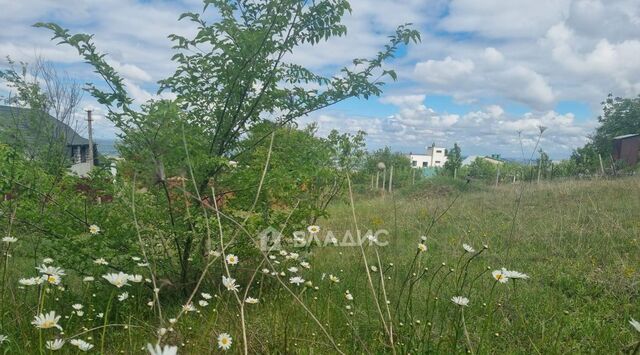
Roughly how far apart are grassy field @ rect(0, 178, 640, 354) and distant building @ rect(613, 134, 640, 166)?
28.1 meters

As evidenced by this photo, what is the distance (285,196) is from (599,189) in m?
8.77

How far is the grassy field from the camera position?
78.7 inches

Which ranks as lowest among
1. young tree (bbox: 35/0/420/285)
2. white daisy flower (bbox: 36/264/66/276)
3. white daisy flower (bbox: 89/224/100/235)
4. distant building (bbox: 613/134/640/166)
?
white daisy flower (bbox: 36/264/66/276)

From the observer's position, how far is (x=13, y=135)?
170 inches

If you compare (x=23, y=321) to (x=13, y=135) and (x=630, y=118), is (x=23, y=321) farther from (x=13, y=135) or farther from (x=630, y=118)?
(x=630, y=118)

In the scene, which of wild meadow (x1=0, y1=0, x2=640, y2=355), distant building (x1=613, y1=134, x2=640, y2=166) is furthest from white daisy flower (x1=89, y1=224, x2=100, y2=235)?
distant building (x1=613, y1=134, x2=640, y2=166)

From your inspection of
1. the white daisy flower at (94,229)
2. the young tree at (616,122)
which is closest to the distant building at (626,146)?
the young tree at (616,122)

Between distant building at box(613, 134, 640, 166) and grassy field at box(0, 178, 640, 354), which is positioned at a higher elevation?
distant building at box(613, 134, 640, 166)

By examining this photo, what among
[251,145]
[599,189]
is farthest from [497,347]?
[599,189]

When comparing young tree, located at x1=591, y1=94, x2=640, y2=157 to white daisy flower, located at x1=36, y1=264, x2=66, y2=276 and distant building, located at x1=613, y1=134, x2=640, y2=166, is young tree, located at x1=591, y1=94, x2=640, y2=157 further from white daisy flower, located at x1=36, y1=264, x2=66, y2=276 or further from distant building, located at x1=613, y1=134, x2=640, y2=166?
white daisy flower, located at x1=36, y1=264, x2=66, y2=276

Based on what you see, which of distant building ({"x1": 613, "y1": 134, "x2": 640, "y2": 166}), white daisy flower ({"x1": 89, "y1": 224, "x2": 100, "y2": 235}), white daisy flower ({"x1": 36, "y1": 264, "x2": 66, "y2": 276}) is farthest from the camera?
distant building ({"x1": 613, "y1": 134, "x2": 640, "y2": 166})

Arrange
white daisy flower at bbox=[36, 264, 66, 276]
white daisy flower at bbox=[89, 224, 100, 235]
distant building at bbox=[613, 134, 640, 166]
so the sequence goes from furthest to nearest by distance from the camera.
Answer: distant building at bbox=[613, 134, 640, 166] < white daisy flower at bbox=[89, 224, 100, 235] < white daisy flower at bbox=[36, 264, 66, 276]

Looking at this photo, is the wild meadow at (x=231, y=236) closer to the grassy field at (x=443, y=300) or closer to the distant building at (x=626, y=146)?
the grassy field at (x=443, y=300)

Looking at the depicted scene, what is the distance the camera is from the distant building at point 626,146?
29125 mm
